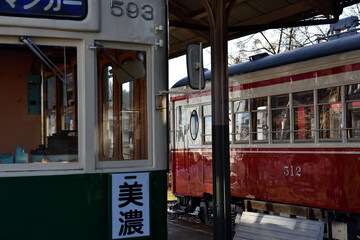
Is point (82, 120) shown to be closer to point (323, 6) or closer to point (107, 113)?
point (107, 113)

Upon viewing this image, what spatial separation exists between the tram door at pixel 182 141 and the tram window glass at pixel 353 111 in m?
4.69

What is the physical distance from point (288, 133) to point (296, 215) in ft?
4.50

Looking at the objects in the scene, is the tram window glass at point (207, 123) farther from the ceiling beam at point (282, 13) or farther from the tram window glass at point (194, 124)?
the ceiling beam at point (282, 13)

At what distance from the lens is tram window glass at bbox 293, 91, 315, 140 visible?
8727mm

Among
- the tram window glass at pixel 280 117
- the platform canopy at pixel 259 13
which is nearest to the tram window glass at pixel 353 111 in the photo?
the tram window glass at pixel 280 117

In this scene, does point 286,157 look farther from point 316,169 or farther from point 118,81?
point 118,81

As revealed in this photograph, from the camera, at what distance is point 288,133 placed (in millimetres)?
9180

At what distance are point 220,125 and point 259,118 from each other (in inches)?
66.4

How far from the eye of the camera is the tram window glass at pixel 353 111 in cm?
788

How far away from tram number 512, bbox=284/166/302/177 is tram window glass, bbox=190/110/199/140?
295cm

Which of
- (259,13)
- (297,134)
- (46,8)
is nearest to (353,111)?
(297,134)

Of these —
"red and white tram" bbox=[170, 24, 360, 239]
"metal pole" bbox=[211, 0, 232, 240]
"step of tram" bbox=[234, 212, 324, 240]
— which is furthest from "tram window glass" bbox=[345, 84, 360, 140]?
"metal pole" bbox=[211, 0, 232, 240]

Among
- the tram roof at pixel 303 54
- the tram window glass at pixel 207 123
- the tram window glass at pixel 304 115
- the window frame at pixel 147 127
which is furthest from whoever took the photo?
the tram window glass at pixel 207 123

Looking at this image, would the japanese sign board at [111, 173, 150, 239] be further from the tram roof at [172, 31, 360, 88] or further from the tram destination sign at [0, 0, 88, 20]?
the tram roof at [172, 31, 360, 88]
